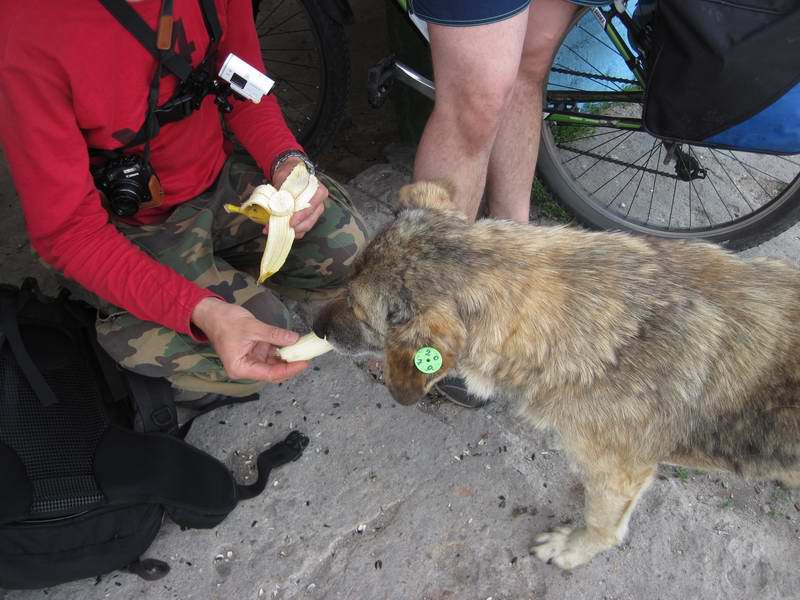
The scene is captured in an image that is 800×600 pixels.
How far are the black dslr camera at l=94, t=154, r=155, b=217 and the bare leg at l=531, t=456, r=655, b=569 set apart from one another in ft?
6.78

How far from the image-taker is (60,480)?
Result: 2.47 metres

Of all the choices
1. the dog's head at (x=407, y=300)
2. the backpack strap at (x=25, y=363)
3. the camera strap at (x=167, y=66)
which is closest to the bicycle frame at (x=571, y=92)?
the camera strap at (x=167, y=66)

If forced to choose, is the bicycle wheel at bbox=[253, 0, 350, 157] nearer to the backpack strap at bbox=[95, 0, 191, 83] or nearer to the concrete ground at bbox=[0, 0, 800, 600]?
the backpack strap at bbox=[95, 0, 191, 83]

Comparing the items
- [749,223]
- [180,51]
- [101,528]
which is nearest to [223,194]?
[180,51]

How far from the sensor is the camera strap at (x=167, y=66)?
90.7 inches

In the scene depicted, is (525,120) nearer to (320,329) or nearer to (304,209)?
(304,209)

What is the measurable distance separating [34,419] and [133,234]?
0.87 metres

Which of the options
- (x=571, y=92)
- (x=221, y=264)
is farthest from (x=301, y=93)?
(x=221, y=264)

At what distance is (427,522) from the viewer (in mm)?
2932

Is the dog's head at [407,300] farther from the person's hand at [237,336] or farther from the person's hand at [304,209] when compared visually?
the person's hand at [304,209]

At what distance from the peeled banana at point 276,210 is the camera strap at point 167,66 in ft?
1.43

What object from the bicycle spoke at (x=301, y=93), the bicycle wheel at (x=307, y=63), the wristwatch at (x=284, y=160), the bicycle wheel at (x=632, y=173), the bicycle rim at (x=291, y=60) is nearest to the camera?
the wristwatch at (x=284, y=160)

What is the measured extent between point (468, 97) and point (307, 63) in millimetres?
2400

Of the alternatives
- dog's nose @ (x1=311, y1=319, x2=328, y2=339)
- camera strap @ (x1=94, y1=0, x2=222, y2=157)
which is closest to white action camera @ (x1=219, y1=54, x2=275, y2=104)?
camera strap @ (x1=94, y1=0, x2=222, y2=157)
